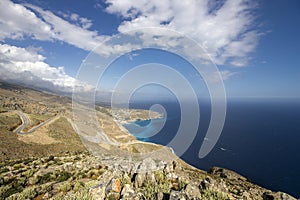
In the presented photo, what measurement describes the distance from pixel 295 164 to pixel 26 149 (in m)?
74.4

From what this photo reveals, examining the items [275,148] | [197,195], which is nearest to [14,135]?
[197,195]

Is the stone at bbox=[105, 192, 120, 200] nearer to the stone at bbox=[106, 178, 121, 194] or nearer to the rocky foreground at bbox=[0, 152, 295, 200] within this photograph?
the rocky foreground at bbox=[0, 152, 295, 200]

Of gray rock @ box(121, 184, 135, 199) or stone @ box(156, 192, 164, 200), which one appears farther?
gray rock @ box(121, 184, 135, 199)

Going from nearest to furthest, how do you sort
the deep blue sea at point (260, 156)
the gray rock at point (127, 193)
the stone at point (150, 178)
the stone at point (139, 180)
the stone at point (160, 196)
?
1. the stone at point (160, 196)
2. the gray rock at point (127, 193)
3. the stone at point (139, 180)
4. the stone at point (150, 178)
5. the deep blue sea at point (260, 156)

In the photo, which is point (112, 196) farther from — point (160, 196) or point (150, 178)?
point (150, 178)

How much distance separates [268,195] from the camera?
867 cm

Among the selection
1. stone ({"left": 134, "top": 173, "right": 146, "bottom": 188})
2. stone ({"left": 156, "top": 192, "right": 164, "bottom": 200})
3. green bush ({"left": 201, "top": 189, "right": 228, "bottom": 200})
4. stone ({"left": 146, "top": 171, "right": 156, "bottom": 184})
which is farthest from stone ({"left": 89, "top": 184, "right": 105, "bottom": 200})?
green bush ({"left": 201, "top": 189, "right": 228, "bottom": 200})

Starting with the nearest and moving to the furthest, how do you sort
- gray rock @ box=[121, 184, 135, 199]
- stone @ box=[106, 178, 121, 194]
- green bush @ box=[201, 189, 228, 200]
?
gray rock @ box=[121, 184, 135, 199]
green bush @ box=[201, 189, 228, 200]
stone @ box=[106, 178, 121, 194]

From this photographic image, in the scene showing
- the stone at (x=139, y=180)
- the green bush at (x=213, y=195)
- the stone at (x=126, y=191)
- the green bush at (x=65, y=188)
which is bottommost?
the green bush at (x=65, y=188)

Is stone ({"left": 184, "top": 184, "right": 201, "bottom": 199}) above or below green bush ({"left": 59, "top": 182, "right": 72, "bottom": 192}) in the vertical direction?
above

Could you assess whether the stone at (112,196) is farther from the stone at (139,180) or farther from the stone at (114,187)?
the stone at (139,180)

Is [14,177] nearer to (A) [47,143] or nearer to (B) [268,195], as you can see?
(B) [268,195]

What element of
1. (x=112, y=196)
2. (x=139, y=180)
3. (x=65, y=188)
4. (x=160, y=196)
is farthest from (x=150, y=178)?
(x=65, y=188)

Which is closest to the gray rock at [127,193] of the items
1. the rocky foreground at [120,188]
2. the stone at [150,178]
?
the rocky foreground at [120,188]
